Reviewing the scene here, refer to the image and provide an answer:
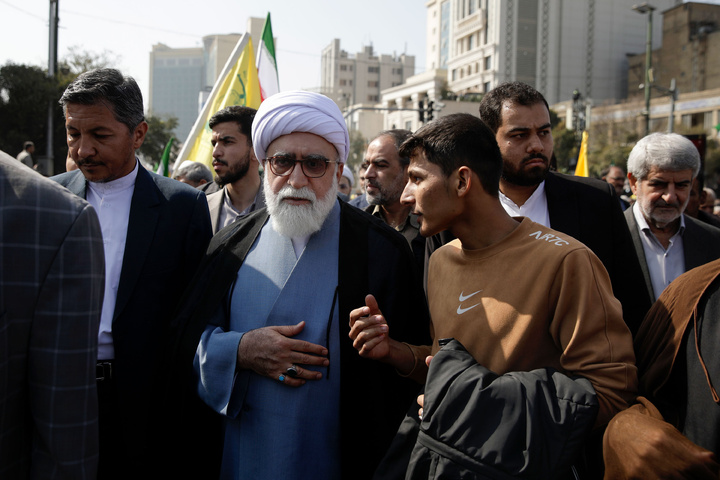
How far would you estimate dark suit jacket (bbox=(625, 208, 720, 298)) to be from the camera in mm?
3516

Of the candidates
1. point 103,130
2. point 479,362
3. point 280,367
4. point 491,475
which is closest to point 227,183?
point 103,130

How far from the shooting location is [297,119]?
8.59 ft

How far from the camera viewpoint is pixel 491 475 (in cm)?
168

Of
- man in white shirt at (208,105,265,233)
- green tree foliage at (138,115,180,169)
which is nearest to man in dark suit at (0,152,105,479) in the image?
man in white shirt at (208,105,265,233)

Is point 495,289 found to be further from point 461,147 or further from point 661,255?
point 661,255

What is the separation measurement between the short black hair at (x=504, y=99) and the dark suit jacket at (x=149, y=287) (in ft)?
5.08

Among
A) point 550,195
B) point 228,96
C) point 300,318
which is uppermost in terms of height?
point 228,96

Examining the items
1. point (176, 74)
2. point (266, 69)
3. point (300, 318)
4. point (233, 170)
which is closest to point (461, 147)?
point (300, 318)

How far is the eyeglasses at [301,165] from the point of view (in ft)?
8.61

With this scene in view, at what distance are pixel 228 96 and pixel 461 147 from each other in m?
5.32

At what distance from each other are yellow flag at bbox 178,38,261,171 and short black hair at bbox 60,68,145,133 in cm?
374

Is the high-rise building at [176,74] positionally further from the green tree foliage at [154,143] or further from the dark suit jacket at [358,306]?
the dark suit jacket at [358,306]

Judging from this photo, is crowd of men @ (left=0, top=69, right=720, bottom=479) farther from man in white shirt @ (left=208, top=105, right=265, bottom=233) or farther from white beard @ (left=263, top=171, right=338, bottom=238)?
man in white shirt @ (left=208, top=105, right=265, bottom=233)

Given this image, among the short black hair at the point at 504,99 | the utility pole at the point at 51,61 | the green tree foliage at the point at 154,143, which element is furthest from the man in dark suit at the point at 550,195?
the green tree foliage at the point at 154,143
